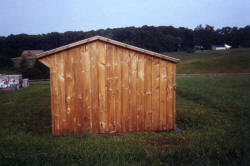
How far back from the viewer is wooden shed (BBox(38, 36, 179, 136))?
19.4ft

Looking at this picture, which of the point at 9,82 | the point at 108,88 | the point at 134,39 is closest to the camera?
the point at 108,88

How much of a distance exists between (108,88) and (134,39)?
69.5 meters

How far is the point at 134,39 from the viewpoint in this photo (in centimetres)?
7350

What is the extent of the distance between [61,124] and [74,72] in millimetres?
1647

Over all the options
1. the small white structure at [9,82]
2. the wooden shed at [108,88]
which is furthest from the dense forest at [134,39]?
the wooden shed at [108,88]

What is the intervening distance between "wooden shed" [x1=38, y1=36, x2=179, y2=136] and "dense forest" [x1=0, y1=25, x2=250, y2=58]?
6332 cm

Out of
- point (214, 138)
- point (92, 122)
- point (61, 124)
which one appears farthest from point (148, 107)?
point (61, 124)

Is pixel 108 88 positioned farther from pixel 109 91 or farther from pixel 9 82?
pixel 9 82

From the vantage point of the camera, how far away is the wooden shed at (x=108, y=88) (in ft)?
19.4

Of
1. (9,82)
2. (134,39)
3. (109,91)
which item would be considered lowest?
(109,91)

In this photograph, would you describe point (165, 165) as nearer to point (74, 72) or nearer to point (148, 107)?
point (148, 107)

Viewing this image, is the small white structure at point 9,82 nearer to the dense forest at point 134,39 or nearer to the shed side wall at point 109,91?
the shed side wall at point 109,91

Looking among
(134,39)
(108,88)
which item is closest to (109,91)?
(108,88)

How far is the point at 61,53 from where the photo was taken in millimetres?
5867
